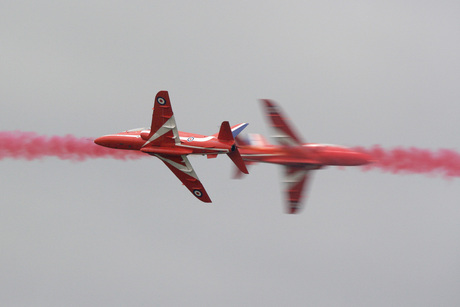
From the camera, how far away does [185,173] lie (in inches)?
2420

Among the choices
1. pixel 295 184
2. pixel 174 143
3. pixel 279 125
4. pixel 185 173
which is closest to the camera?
pixel 174 143

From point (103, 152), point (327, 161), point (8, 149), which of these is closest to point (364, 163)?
point (327, 161)

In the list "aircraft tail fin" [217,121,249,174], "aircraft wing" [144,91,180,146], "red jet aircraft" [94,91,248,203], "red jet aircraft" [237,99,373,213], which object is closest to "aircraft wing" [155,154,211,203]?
"red jet aircraft" [94,91,248,203]

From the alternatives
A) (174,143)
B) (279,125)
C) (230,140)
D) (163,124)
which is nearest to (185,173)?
(174,143)

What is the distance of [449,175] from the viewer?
191ft

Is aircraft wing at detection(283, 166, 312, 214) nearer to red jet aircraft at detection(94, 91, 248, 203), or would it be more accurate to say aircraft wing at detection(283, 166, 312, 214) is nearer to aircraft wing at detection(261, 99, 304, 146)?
aircraft wing at detection(261, 99, 304, 146)

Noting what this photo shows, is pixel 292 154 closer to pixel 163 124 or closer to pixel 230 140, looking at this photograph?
pixel 230 140

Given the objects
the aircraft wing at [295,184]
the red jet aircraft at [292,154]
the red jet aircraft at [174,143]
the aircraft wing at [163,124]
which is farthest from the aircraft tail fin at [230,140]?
the aircraft wing at [295,184]

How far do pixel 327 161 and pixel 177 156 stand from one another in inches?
378

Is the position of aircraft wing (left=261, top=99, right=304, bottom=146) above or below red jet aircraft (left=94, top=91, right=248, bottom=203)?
above

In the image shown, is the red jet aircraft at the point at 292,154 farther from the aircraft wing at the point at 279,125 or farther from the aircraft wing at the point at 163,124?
the aircraft wing at the point at 163,124

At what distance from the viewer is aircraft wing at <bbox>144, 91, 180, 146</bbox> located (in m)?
57.7

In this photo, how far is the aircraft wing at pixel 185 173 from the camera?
60.6 meters

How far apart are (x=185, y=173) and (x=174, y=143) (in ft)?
10.6
